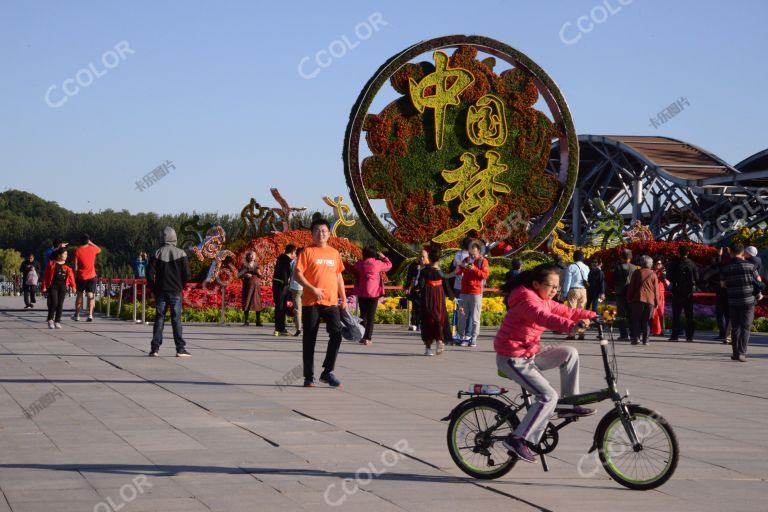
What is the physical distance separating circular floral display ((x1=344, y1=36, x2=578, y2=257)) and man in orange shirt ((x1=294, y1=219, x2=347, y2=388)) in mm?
17176

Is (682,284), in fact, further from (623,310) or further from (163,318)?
(163,318)

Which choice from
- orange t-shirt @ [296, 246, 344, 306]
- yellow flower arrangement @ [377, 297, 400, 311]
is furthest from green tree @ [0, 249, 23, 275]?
orange t-shirt @ [296, 246, 344, 306]

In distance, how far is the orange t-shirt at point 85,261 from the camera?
823 inches

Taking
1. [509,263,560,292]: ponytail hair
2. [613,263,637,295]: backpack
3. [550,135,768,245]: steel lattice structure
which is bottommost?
[509,263,560,292]: ponytail hair

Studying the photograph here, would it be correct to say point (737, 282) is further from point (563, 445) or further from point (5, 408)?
point (5, 408)

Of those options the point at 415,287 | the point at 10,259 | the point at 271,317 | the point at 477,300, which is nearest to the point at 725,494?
Result: the point at 477,300

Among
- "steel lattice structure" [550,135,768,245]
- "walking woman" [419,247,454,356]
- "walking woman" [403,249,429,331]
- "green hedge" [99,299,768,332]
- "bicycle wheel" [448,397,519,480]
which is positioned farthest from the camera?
"steel lattice structure" [550,135,768,245]

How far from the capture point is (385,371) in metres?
13.2

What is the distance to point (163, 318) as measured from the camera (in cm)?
1443

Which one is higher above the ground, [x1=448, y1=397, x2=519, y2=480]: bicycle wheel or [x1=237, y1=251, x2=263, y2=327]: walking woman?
[x1=237, y1=251, x2=263, y2=327]: walking woman

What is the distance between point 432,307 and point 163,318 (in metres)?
3.79

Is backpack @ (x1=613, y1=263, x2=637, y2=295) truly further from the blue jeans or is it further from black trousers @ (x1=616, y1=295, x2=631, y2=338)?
the blue jeans

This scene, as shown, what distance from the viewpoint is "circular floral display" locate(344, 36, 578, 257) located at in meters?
28.9

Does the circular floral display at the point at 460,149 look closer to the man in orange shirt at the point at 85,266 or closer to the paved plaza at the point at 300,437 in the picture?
the man in orange shirt at the point at 85,266
